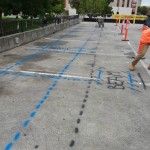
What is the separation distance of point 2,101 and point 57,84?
1959mm

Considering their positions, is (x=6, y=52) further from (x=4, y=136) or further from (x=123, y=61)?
(x=4, y=136)

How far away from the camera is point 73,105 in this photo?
566 centimetres

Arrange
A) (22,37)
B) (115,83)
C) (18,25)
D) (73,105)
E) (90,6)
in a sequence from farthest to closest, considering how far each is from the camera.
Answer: (90,6) → (22,37) → (18,25) → (115,83) → (73,105)

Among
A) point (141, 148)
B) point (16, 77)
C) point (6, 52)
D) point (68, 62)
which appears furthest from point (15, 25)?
point (141, 148)

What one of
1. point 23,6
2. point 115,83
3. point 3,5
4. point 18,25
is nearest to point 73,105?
point 115,83

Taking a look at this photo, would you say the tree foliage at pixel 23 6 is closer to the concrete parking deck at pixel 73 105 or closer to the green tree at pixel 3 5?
the green tree at pixel 3 5

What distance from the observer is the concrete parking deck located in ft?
13.7

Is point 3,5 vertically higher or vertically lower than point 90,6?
lower

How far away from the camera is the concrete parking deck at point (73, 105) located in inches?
165

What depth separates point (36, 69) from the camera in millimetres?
8703

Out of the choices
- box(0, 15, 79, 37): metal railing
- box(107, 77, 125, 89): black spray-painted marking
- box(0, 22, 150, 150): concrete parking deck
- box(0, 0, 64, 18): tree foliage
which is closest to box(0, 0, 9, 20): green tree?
box(0, 0, 64, 18): tree foliage

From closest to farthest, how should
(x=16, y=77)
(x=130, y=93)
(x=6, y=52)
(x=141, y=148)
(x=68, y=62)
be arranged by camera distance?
(x=141, y=148)
(x=130, y=93)
(x=16, y=77)
(x=68, y=62)
(x=6, y=52)

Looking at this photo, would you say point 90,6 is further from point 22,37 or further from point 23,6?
point 22,37

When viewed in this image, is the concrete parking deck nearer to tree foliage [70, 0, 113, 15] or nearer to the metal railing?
the metal railing
